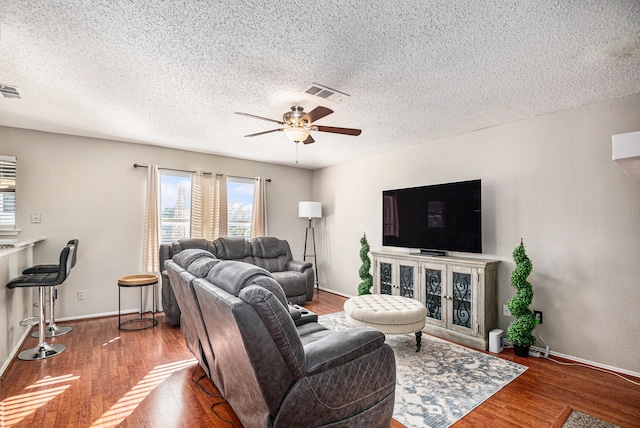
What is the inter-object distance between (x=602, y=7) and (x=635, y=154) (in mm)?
878

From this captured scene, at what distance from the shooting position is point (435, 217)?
12.9ft

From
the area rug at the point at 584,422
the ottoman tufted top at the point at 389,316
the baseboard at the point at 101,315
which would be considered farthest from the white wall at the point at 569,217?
the baseboard at the point at 101,315

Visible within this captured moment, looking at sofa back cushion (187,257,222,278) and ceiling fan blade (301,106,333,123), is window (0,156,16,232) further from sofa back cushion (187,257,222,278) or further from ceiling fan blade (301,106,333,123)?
ceiling fan blade (301,106,333,123)

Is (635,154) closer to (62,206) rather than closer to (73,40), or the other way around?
(73,40)

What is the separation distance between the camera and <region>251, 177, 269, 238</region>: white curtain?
18.5 ft

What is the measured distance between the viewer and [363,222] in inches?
210

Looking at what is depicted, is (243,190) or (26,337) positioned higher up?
(243,190)

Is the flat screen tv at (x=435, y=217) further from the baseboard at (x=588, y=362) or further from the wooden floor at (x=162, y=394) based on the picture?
the wooden floor at (x=162, y=394)

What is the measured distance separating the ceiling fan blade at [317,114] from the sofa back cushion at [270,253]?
2.83 metres

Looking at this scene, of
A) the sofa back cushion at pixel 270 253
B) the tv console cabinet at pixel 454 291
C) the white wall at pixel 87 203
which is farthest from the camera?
the sofa back cushion at pixel 270 253

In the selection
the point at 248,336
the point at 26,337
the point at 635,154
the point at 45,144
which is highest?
the point at 45,144

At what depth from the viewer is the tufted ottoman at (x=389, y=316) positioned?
2.91 m

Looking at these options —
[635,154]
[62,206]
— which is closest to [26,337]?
[62,206]

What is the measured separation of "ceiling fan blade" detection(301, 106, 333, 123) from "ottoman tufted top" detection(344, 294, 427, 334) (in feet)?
6.04
